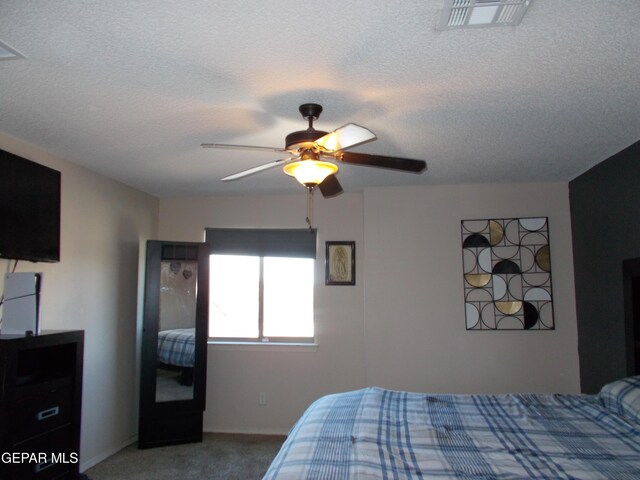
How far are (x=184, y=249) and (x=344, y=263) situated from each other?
1.51 metres

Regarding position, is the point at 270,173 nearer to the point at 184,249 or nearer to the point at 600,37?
the point at 184,249

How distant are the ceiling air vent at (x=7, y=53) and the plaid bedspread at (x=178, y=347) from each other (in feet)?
8.98

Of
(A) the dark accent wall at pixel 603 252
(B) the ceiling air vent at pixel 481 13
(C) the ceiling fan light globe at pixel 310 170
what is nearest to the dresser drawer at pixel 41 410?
(C) the ceiling fan light globe at pixel 310 170

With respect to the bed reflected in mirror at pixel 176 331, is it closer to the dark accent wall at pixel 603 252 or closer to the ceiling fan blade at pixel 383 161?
the ceiling fan blade at pixel 383 161

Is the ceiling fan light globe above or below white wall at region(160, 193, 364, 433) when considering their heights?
above

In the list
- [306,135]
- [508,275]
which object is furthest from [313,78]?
[508,275]

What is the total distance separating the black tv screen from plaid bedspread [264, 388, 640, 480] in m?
2.00

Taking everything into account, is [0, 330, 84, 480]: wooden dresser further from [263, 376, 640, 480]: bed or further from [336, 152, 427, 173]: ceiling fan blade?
[336, 152, 427, 173]: ceiling fan blade

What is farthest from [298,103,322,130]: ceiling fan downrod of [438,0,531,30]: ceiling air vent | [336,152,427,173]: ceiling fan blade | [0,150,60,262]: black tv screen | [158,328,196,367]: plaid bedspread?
[158,328,196,367]: plaid bedspread

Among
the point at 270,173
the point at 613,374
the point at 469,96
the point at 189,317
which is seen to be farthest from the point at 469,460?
the point at 189,317

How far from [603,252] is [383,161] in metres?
2.25

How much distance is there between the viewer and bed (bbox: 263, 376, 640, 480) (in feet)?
5.93

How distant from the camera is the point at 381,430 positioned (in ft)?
7.38

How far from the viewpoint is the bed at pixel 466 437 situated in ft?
5.93
